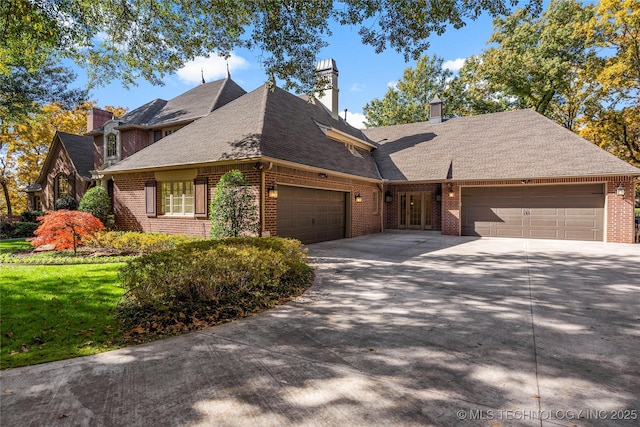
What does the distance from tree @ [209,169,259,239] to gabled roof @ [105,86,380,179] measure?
2.49 ft

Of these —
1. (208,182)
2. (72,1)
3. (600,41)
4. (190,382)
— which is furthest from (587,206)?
(72,1)

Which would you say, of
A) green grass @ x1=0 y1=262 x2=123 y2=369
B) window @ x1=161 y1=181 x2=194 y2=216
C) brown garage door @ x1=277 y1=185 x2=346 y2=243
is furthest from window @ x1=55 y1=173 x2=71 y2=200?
brown garage door @ x1=277 y1=185 x2=346 y2=243

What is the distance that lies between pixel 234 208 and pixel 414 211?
11073mm

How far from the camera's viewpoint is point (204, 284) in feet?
15.8

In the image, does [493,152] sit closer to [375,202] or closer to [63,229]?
[375,202]

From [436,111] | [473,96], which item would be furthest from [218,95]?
[473,96]

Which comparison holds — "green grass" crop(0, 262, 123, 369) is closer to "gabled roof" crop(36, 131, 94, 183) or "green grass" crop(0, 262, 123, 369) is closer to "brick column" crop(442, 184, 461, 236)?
"brick column" crop(442, 184, 461, 236)

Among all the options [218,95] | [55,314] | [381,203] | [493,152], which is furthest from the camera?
[381,203]

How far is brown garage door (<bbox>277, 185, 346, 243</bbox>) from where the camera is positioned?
36.4ft

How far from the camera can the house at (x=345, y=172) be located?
439 inches

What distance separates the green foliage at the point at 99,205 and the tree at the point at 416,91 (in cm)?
2590

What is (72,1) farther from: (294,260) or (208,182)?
(294,260)

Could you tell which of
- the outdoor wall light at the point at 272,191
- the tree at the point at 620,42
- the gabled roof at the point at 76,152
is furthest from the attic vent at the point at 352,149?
the gabled roof at the point at 76,152

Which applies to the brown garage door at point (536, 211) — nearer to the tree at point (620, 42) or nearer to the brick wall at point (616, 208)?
the brick wall at point (616, 208)
